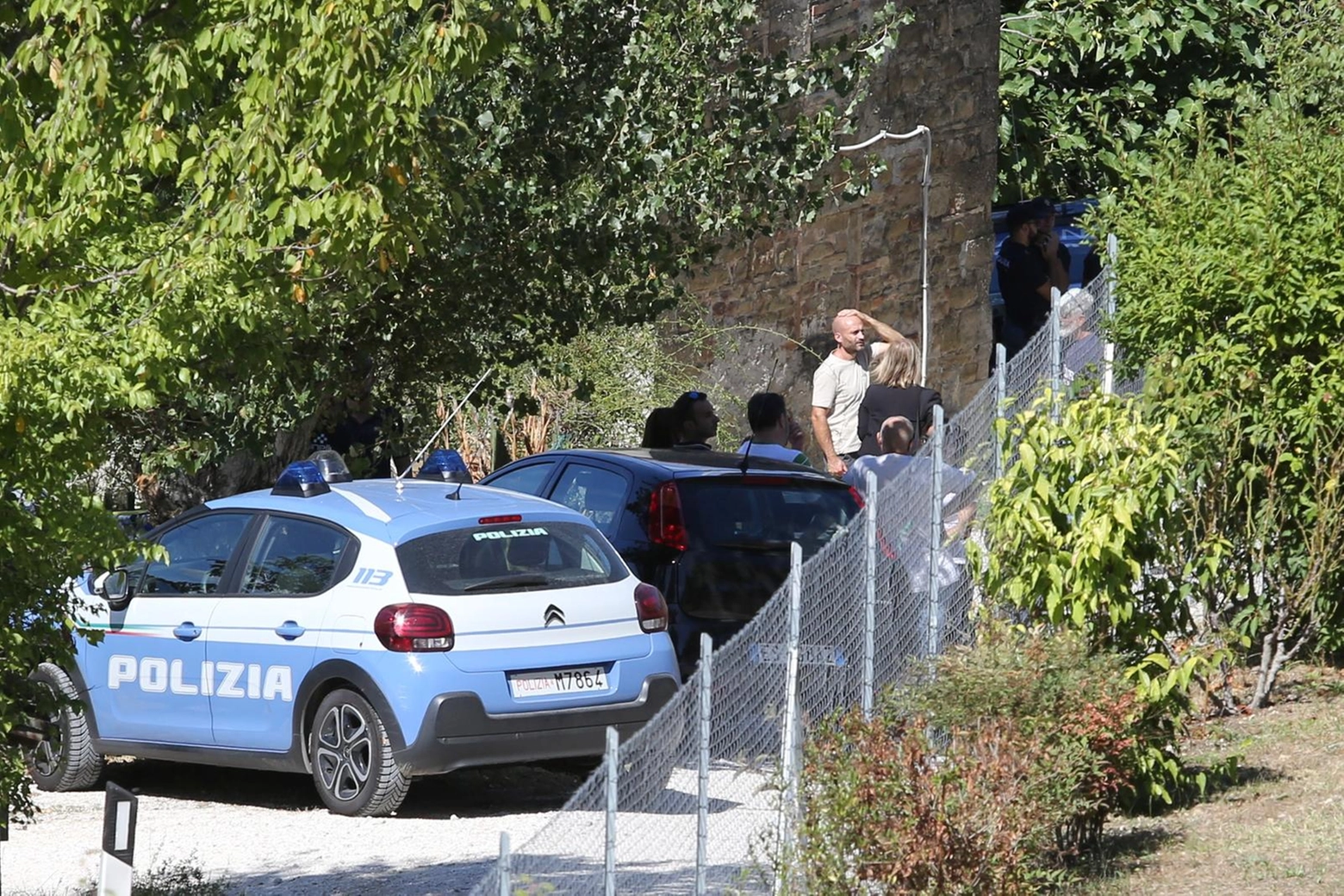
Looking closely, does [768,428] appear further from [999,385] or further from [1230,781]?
[1230,781]

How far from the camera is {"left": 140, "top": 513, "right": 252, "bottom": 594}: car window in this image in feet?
34.7

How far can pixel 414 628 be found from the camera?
9508mm

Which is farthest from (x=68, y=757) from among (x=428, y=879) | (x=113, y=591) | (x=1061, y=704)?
(x=1061, y=704)

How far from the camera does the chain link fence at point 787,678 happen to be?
19.9 feet

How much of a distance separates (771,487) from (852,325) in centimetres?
313

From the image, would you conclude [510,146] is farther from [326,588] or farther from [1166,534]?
[1166,534]

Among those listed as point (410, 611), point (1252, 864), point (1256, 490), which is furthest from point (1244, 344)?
point (410, 611)

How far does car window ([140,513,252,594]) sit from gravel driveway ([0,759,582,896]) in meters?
1.23

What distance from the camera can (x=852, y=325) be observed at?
14164 mm

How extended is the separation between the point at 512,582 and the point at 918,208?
10.6 metres

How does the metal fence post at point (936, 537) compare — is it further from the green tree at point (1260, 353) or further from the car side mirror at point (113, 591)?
the car side mirror at point (113, 591)

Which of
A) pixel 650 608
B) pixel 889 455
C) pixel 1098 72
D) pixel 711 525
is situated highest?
pixel 1098 72

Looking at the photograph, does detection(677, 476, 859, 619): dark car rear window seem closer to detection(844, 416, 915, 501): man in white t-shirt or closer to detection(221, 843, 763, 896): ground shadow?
detection(844, 416, 915, 501): man in white t-shirt

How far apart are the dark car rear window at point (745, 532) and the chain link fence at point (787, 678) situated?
1.45m
